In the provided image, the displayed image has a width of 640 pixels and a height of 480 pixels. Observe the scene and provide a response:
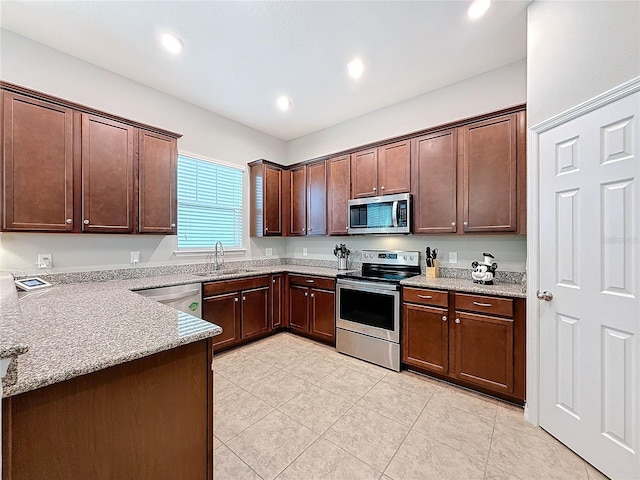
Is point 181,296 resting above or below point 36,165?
below

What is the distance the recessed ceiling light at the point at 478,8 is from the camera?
2043 millimetres

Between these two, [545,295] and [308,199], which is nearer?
[545,295]

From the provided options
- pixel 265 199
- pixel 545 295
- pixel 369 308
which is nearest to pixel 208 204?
pixel 265 199

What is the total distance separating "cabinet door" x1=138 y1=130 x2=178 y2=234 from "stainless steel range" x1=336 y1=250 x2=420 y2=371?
2.10m

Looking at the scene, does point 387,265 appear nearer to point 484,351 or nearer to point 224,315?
point 484,351

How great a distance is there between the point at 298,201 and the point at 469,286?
2.71m

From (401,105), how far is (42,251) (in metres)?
4.18

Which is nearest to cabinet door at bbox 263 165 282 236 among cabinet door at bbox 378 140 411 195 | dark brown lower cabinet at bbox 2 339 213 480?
cabinet door at bbox 378 140 411 195

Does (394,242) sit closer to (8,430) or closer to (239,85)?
(239,85)

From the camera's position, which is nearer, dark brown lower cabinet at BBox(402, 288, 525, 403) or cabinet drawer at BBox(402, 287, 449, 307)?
dark brown lower cabinet at BBox(402, 288, 525, 403)

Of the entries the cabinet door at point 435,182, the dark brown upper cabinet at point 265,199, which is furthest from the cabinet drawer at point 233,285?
the cabinet door at point 435,182

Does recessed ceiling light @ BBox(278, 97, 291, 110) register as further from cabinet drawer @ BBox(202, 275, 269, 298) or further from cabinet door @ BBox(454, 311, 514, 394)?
cabinet door @ BBox(454, 311, 514, 394)

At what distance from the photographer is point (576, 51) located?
70.7 inches

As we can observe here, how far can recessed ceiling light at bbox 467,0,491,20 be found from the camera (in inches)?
80.4
